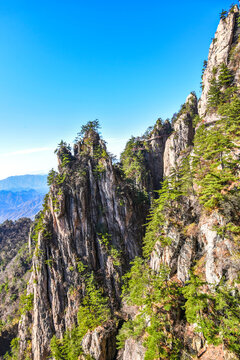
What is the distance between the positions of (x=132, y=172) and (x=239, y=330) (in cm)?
4486

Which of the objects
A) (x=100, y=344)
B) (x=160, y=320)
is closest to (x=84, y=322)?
(x=100, y=344)

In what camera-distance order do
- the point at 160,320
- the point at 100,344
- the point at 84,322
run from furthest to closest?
the point at 84,322
the point at 100,344
the point at 160,320

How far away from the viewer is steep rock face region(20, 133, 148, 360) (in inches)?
1380

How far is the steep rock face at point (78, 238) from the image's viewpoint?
35062 mm

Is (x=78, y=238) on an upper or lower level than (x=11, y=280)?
upper

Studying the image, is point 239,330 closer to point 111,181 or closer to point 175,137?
point 111,181

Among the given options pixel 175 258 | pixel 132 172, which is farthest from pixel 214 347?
pixel 132 172

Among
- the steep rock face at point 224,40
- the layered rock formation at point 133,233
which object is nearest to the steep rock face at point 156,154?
the layered rock formation at point 133,233

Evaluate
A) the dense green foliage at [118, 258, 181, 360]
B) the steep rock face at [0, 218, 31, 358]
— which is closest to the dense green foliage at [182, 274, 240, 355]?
the dense green foliage at [118, 258, 181, 360]

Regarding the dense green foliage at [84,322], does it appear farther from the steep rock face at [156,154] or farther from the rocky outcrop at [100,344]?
the steep rock face at [156,154]

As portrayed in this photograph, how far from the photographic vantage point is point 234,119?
23.0 metres

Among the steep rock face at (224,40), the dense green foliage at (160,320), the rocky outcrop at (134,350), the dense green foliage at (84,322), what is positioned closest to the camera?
the dense green foliage at (160,320)

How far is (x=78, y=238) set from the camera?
38.9m

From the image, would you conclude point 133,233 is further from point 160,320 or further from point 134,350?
point 160,320
